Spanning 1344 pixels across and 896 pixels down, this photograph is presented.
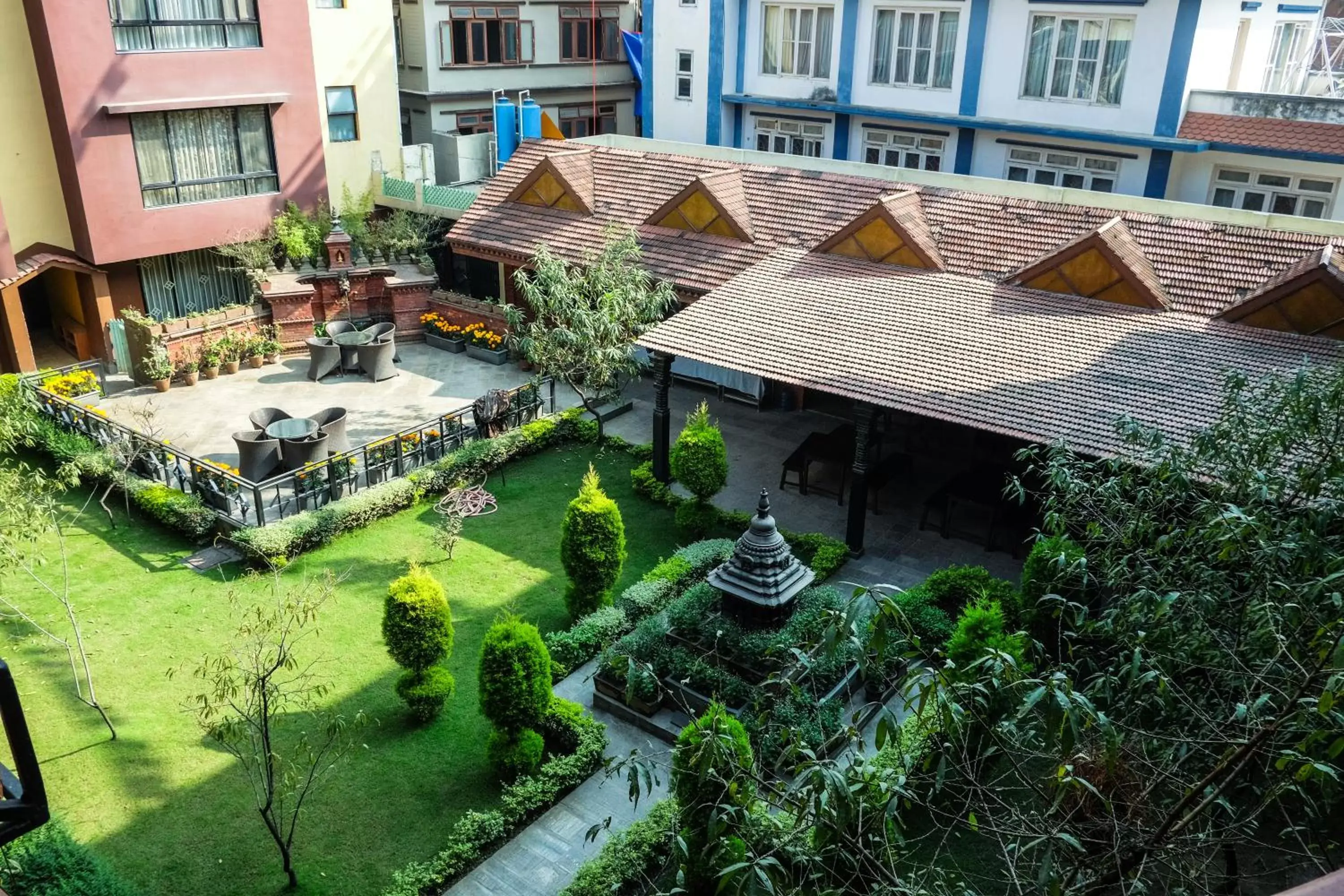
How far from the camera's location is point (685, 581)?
1645cm

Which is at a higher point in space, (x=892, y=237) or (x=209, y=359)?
(x=892, y=237)

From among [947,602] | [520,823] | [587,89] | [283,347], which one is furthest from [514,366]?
[587,89]

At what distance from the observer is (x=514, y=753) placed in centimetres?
1255

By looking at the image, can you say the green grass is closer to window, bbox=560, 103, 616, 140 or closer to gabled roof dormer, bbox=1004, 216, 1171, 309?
gabled roof dormer, bbox=1004, 216, 1171, 309

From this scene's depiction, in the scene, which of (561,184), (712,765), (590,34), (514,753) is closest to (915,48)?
(561,184)

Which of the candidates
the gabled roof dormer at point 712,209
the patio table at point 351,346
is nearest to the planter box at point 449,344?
the patio table at point 351,346

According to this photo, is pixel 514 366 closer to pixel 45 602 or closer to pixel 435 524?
pixel 435 524

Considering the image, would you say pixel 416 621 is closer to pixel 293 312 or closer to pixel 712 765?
pixel 712 765

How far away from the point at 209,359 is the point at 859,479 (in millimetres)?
16013

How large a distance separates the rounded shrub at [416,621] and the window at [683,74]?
25.0 meters

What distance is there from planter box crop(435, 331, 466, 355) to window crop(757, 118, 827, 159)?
12233 millimetres

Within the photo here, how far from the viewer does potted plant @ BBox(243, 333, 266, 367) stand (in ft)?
82.0

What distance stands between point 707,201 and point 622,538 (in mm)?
10564

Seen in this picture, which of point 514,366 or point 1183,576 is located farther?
point 514,366
